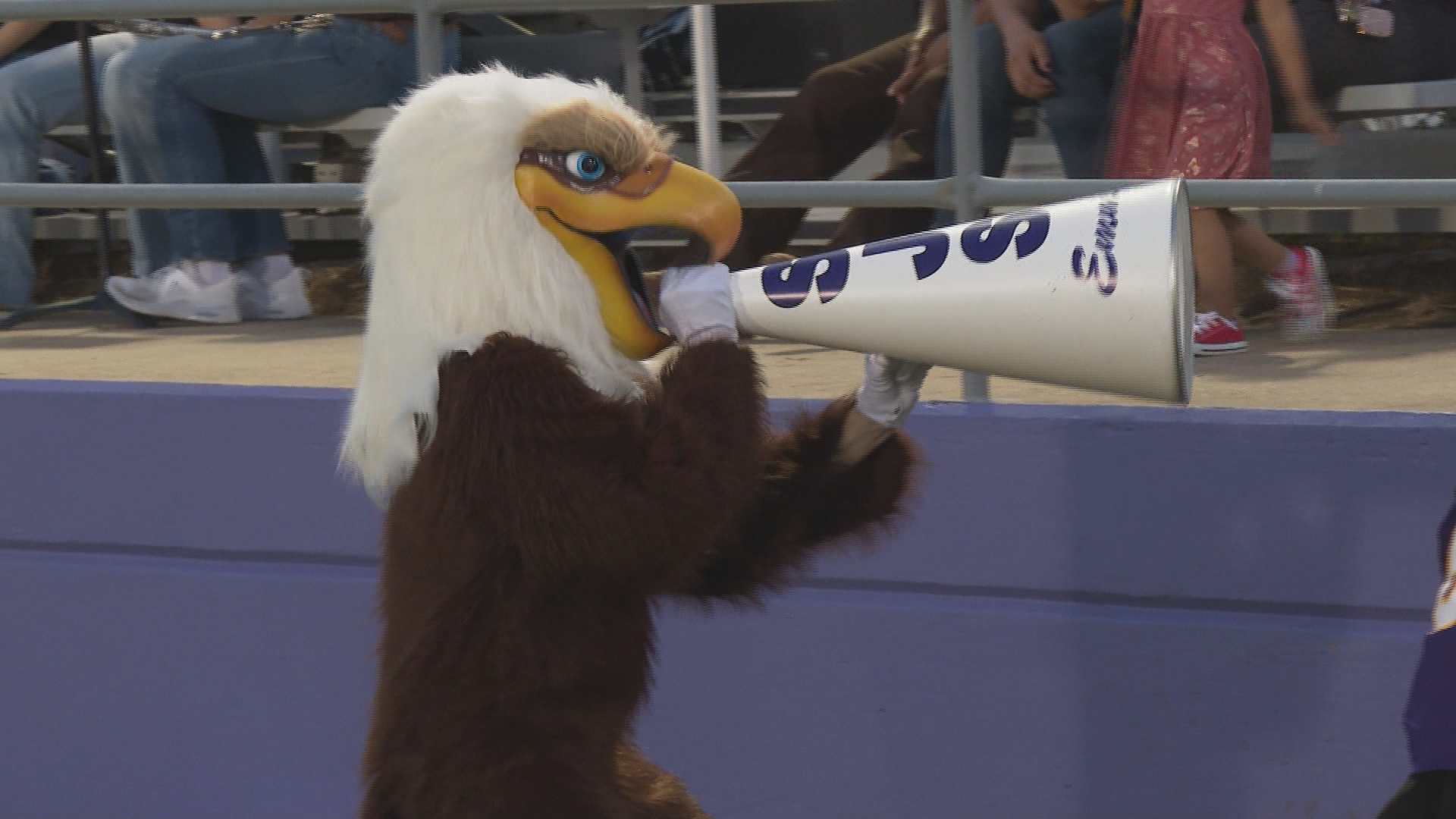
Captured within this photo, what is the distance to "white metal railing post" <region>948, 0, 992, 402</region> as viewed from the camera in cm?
281

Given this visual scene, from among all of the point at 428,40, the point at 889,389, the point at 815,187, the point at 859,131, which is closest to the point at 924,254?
the point at 889,389

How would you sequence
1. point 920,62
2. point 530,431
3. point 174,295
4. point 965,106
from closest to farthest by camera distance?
point 530,431 → point 965,106 → point 920,62 → point 174,295

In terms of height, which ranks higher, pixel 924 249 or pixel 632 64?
pixel 632 64

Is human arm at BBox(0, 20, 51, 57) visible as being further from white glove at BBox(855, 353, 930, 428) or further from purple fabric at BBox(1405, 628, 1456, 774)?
purple fabric at BBox(1405, 628, 1456, 774)

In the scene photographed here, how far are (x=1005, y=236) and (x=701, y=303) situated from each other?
0.37 m

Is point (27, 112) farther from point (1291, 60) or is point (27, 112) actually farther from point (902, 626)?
point (1291, 60)

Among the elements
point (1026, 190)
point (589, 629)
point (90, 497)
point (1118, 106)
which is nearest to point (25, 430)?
point (90, 497)

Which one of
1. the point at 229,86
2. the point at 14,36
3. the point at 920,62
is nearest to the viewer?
the point at 920,62

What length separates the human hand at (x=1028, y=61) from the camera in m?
3.32

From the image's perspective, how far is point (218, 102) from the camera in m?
4.01

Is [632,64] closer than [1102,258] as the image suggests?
No

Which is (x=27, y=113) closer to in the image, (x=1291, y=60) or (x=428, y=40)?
(x=428, y=40)

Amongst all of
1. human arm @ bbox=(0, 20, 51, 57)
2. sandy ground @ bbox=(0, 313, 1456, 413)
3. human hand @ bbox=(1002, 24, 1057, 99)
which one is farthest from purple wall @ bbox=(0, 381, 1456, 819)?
human arm @ bbox=(0, 20, 51, 57)

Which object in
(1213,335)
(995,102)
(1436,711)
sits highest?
(995,102)
